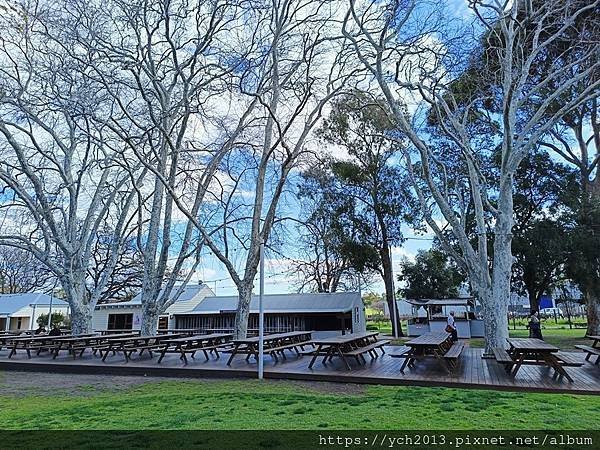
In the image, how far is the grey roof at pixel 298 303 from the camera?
68.4 feet

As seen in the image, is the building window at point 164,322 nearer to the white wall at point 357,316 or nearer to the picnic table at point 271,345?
the white wall at point 357,316

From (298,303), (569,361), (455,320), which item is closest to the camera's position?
(569,361)

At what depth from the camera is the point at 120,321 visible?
24938 mm

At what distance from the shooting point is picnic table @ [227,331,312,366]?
9328 millimetres

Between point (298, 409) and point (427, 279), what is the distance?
23.3m

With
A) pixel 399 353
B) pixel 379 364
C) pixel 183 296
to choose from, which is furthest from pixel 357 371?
pixel 183 296

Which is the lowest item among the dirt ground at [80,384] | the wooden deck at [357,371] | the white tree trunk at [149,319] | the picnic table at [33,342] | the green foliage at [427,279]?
the dirt ground at [80,384]

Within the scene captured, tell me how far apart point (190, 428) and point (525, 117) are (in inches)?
656

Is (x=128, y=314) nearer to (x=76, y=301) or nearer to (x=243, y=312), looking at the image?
(x=76, y=301)

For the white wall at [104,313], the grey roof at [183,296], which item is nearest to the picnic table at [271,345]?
the grey roof at [183,296]

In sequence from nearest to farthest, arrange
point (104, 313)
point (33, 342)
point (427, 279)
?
point (33, 342) → point (104, 313) → point (427, 279)

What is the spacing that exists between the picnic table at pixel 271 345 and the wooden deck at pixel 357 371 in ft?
0.80

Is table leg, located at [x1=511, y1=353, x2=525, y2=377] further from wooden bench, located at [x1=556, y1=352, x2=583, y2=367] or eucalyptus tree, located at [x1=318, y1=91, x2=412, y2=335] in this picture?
eucalyptus tree, located at [x1=318, y1=91, x2=412, y2=335]

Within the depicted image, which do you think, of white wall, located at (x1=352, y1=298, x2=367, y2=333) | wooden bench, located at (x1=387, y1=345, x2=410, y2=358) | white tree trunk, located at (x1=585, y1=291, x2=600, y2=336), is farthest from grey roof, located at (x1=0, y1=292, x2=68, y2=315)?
white tree trunk, located at (x1=585, y1=291, x2=600, y2=336)
